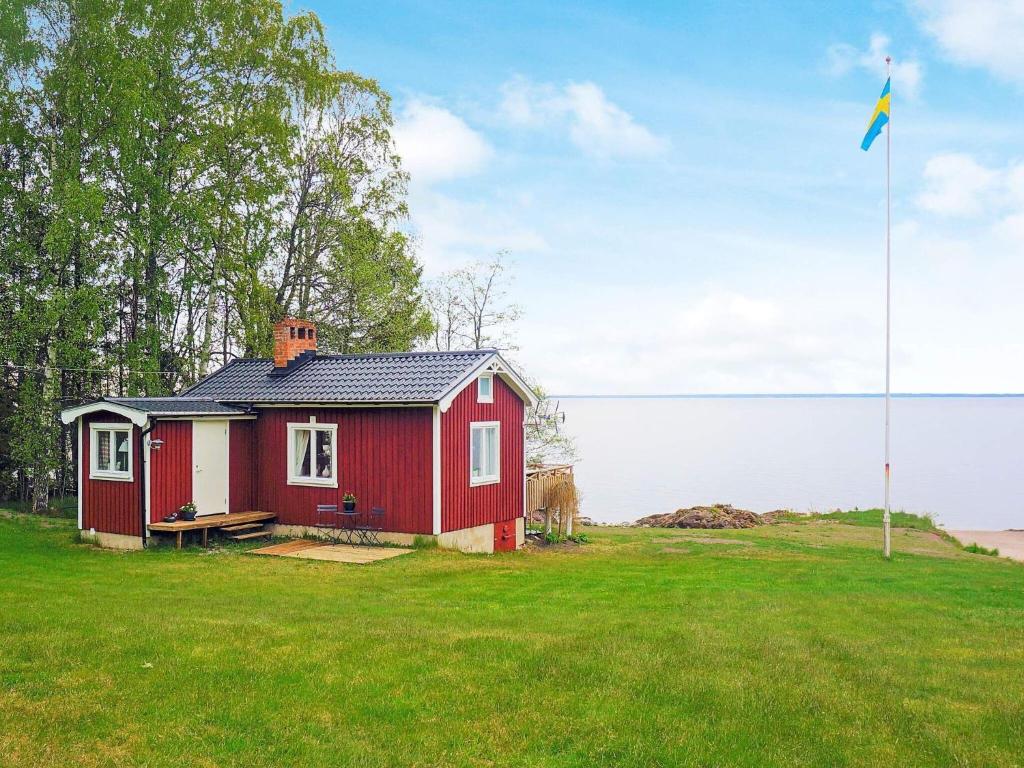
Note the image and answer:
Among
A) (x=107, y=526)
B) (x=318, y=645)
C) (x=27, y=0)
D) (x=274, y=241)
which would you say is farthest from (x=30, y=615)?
(x=27, y=0)

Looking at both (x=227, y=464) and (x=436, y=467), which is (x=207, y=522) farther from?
(x=436, y=467)

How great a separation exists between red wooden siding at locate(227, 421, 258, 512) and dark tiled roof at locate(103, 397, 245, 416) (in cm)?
52

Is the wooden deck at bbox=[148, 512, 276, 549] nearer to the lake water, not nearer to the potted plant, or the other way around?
the potted plant

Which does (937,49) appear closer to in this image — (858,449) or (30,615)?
(30,615)

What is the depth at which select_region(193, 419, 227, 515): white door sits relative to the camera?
1872 cm

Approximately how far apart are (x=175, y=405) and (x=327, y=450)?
361 cm

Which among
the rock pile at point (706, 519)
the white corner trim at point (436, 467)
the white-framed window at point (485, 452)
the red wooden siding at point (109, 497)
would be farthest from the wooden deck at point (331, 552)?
the rock pile at point (706, 519)

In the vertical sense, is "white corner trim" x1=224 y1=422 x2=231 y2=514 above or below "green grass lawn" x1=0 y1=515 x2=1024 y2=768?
above

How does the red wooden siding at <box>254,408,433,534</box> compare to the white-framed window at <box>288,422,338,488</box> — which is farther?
the white-framed window at <box>288,422,338,488</box>

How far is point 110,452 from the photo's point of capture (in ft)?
60.5

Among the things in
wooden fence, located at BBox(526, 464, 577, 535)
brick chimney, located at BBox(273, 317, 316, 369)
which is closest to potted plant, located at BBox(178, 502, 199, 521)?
brick chimney, located at BBox(273, 317, 316, 369)

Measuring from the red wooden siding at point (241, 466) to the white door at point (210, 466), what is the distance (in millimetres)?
172

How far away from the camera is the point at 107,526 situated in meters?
18.5

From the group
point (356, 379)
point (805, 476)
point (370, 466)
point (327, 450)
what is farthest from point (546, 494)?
point (805, 476)
